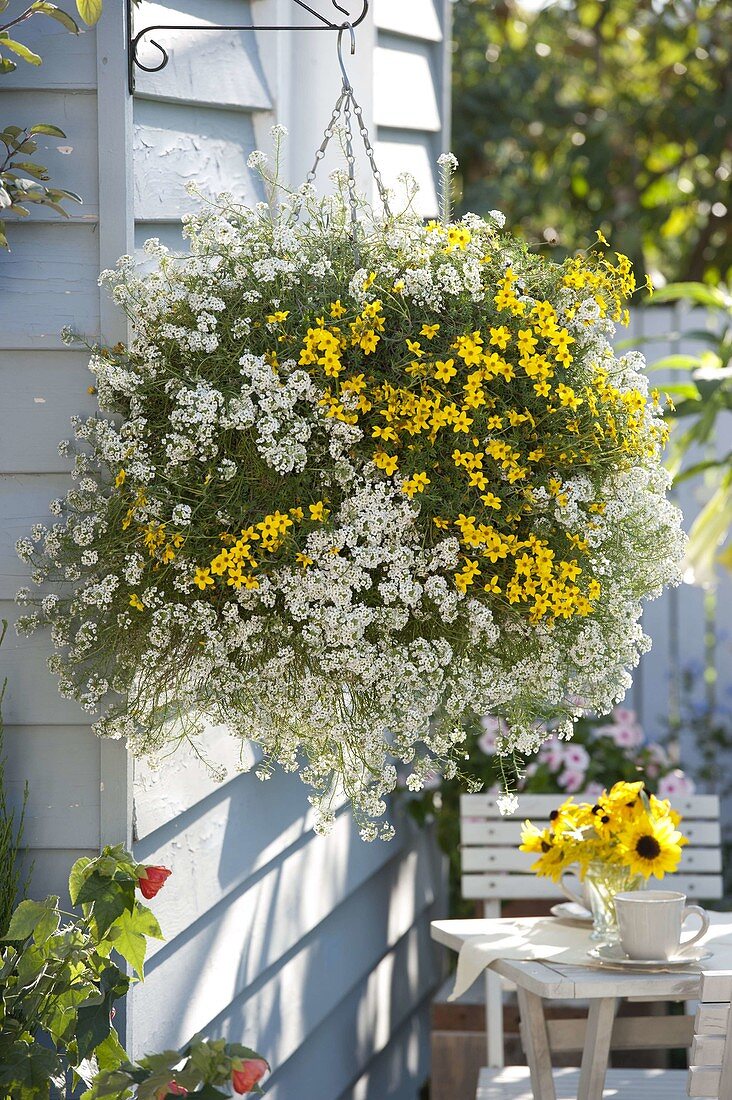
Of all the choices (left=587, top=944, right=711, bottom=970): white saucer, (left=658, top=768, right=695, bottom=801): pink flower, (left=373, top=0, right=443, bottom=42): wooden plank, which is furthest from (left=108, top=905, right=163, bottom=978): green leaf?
(left=658, top=768, right=695, bottom=801): pink flower

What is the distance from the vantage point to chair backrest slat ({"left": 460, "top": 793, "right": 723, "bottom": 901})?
10.2 ft

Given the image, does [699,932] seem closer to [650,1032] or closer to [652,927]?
[652,927]

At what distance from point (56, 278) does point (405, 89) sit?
5.15ft

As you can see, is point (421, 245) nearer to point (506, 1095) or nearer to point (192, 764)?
point (192, 764)

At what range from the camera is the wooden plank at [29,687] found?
1.68 m

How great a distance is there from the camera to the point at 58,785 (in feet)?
5.49

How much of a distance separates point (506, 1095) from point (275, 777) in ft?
2.96

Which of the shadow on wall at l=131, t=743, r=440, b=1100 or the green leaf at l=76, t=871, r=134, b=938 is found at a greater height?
the green leaf at l=76, t=871, r=134, b=938

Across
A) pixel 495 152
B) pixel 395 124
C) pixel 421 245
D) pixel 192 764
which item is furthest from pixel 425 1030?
pixel 495 152

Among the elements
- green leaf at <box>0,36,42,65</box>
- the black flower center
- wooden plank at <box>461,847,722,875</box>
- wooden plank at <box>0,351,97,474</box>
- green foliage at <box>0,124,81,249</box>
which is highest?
green leaf at <box>0,36,42,65</box>

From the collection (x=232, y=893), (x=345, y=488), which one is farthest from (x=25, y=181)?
(x=232, y=893)

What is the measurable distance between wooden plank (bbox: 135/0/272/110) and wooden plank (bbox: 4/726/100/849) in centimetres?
88

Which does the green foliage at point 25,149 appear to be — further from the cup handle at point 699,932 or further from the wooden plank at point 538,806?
the wooden plank at point 538,806

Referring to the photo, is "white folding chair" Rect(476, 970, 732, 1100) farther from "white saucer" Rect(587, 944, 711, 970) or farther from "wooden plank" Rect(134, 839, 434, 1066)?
"wooden plank" Rect(134, 839, 434, 1066)
